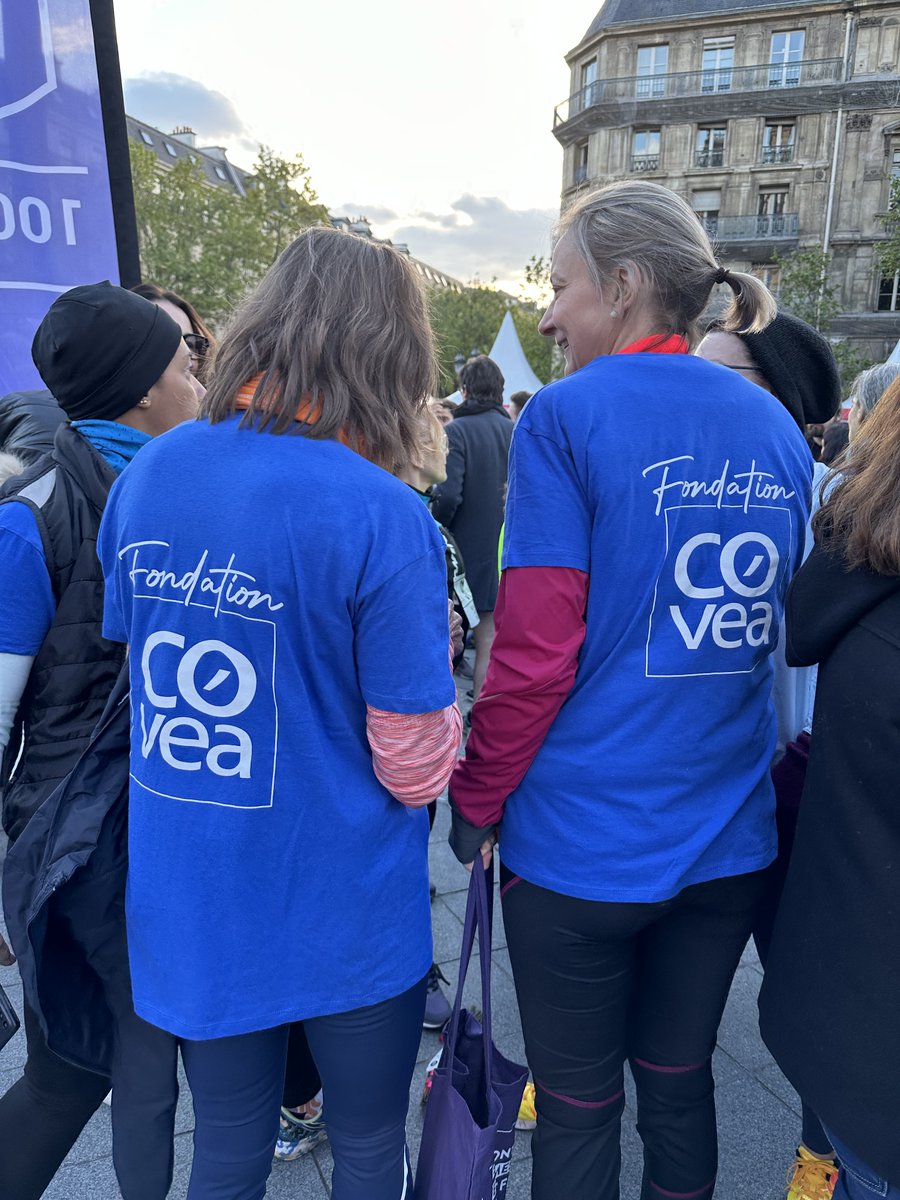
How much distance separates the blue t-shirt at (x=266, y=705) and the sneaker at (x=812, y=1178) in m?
1.25

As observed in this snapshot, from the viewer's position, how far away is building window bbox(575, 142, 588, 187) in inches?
1447

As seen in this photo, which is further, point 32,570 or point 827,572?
point 32,570

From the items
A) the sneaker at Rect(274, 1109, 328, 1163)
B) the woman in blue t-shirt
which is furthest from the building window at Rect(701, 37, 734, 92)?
the sneaker at Rect(274, 1109, 328, 1163)

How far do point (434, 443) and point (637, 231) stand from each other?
0.51 metres

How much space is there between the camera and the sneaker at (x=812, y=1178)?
6.08ft

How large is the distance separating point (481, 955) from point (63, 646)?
0.89 meters

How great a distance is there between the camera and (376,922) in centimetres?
129

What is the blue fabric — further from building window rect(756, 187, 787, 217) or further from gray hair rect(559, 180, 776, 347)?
building window rect(756, 187, 787, 217)

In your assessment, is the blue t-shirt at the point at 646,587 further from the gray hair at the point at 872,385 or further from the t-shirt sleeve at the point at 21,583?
the gray hair at the point at 872,385

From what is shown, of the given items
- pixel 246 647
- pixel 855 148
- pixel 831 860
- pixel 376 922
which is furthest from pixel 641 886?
pixel 855 148

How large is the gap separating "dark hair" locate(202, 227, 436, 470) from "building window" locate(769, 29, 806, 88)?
4036cm

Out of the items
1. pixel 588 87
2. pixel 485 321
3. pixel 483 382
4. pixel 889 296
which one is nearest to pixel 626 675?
pixel 483 382

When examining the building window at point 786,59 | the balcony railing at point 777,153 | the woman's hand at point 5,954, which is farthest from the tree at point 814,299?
the woman's hand at point 5,954

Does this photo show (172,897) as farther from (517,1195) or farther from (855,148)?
(855,148)
